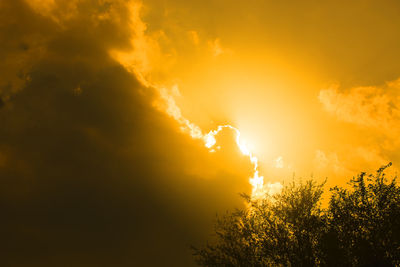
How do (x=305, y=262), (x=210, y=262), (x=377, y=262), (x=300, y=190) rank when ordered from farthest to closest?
(x=300, y=190) < (x=210, y=262) < (x=305, y=262) < (x=377, y=262)

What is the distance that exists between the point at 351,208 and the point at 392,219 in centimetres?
307

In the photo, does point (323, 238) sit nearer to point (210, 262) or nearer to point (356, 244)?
point (356, 244)

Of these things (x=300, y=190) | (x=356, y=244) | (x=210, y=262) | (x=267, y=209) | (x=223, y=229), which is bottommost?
(x=210, y=262)

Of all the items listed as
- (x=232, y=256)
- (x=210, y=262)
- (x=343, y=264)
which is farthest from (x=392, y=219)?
(x=210, y=262)

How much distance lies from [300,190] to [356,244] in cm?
645

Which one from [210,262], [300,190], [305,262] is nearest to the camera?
[305,262]

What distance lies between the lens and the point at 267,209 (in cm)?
2589

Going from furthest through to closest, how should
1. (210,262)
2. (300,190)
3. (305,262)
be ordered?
(300,190)
(210,262)
(305,262)

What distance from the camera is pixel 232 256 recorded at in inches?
935

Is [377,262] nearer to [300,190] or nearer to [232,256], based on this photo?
[300,190]

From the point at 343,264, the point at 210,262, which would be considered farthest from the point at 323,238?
the point at 210,262

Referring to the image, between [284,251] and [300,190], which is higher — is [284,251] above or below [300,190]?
below

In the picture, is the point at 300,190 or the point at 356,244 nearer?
the point at 356,244

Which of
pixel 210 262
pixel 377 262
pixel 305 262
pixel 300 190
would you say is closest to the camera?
pixel 377 262
